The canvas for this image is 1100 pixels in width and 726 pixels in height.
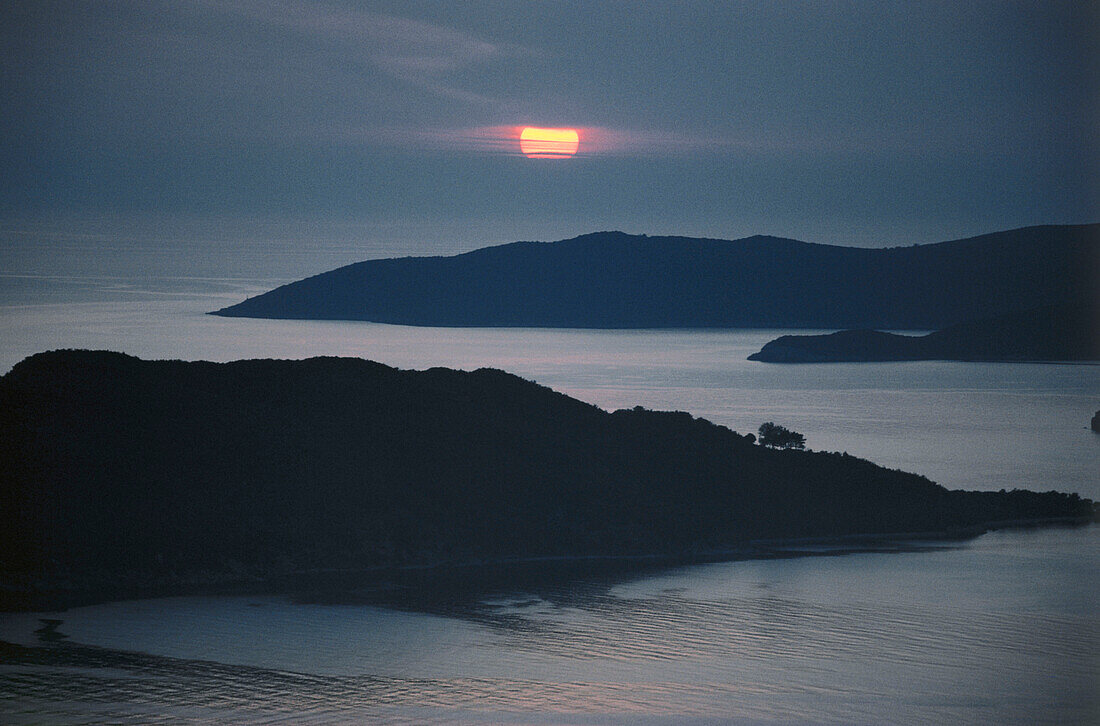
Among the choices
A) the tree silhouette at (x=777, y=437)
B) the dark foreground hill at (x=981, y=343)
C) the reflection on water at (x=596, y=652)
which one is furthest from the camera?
the dark foreground hill at (x=981, y=343)

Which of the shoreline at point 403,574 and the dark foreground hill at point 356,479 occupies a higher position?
the dark foreground hill at point 356,479

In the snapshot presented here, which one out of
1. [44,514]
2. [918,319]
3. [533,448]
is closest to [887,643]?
[533,448]

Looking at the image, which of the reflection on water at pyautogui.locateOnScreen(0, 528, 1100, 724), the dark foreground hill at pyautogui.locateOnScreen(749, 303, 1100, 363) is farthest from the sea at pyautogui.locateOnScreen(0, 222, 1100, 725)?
the dark foreground hill at pyautogui.locateOnScreen(749, 303, 1100, 363)

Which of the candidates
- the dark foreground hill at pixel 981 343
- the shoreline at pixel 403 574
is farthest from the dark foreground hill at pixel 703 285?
the shoreline at pixel 403 574

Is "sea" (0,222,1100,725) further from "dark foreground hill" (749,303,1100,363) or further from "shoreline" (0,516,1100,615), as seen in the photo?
"dark foreground hill" (749,303,1100,363)

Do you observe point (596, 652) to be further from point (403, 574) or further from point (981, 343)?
point (981, 343)

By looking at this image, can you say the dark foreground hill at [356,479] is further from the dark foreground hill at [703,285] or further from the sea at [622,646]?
the dark foreground hill at [703,285]

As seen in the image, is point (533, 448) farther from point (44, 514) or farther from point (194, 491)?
point (44, 514)
